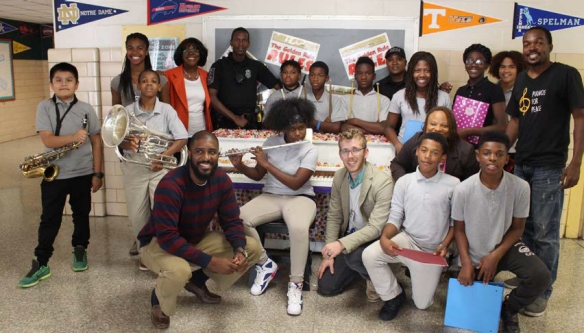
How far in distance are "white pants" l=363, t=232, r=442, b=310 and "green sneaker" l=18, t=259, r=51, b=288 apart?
2.23 metres

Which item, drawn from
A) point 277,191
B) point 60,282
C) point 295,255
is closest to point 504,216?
point 295,255

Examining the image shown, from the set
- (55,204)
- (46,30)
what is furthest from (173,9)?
(46,30)

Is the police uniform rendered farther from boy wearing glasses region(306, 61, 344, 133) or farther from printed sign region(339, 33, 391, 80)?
printed sign region(339, 33, 391, 80)

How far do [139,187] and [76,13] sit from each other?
2381 millimetres

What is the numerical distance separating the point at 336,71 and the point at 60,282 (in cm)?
284

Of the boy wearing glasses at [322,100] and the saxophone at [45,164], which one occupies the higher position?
the boy wearing glasses at [322,100]

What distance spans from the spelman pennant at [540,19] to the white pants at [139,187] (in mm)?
3271

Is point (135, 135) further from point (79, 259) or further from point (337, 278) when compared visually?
point (337, 278)

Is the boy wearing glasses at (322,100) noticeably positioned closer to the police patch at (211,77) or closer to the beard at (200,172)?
the police patch at (211,77)

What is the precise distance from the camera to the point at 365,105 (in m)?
4.20

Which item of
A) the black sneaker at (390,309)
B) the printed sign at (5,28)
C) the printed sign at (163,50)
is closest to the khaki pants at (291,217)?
the black sneaker at (390,309)

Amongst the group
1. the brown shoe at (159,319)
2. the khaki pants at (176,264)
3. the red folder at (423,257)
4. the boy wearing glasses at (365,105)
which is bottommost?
the brown shoe at (159,319)

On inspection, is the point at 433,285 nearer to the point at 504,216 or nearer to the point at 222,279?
the point at 504,216

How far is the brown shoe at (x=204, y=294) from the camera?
10.4 ft
